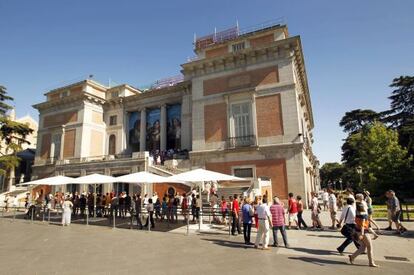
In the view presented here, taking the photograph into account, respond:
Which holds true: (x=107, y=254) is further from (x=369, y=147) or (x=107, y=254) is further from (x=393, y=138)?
(x=393, y=138)

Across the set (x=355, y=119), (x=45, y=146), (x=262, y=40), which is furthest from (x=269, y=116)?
(x=355, y=119)

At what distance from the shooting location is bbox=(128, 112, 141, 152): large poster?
1339 inches

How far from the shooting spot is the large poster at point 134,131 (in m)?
34.0

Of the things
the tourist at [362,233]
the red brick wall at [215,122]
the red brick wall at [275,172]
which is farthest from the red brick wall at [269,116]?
the tourist at [362,233]

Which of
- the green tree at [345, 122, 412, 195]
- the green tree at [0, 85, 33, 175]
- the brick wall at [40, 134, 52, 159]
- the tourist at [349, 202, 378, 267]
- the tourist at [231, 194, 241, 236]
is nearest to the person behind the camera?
the tourist at [349, 202, 378, 267]

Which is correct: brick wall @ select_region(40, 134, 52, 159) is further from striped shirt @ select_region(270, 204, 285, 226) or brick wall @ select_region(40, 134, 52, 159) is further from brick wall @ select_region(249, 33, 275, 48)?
striped shirt @ select_region(270, 204, 285, 226)

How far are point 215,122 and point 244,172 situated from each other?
5.28 m

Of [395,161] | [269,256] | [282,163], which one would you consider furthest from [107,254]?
[395,161]

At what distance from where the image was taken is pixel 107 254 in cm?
826

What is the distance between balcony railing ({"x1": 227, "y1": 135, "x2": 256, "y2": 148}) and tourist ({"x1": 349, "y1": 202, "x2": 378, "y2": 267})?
15.5 meters

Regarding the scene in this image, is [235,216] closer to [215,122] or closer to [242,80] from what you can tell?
[215,122]

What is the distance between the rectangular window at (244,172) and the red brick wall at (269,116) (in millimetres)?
3083

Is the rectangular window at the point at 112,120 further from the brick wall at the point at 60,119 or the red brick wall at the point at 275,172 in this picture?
the red brick wall at the point at 275,172

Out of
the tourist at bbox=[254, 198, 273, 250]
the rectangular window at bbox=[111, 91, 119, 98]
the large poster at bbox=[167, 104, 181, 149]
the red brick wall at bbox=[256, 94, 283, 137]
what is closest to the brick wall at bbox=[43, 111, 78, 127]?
the rectangular window at bbox=[111, 91, 119, 98]
